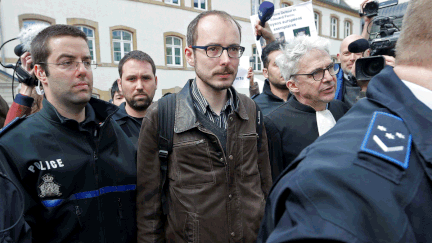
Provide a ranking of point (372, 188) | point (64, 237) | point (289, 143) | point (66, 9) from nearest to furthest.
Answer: point (372, 188)
point (64, 237)
point (289, 143)
point (66, 9)

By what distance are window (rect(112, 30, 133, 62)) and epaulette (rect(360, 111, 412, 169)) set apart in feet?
44.6

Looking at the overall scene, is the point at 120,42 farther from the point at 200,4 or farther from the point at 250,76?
the point at 250,76

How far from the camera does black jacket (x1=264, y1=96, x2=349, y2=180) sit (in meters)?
2.19

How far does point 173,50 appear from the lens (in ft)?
47.9

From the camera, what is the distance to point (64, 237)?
58.1 inches

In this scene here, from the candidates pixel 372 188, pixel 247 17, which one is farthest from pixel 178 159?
pixel 247 17

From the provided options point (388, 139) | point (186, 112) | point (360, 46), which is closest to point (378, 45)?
point (360, 46)

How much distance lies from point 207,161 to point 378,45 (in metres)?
1.42

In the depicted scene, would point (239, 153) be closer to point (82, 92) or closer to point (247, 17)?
point (82, 92)

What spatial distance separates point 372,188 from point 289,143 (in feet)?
5.40

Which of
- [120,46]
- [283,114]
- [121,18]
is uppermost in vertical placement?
[121,18]

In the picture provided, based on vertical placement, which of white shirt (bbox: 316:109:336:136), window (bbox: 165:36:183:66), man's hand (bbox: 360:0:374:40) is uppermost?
window (bbox: 165:36:183:66)

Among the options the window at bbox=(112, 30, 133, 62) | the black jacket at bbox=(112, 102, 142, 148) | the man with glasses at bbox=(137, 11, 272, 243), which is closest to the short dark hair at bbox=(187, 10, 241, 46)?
the man with glasses at bbox=(137, 11, 272, 243)

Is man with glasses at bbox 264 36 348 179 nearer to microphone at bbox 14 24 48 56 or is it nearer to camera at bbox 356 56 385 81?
camera at bbox 356 56 385 81
